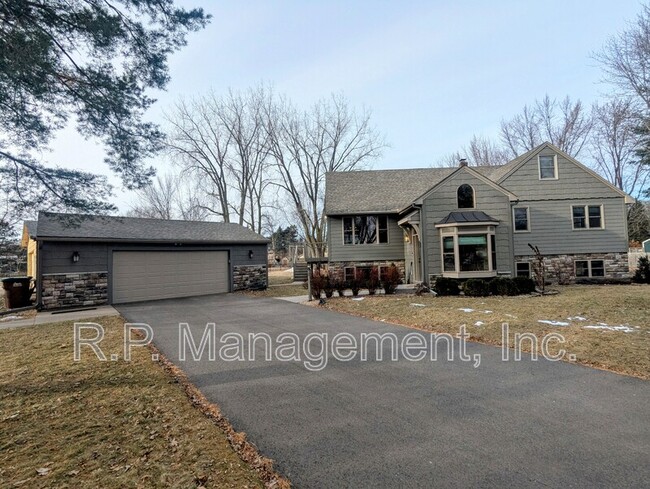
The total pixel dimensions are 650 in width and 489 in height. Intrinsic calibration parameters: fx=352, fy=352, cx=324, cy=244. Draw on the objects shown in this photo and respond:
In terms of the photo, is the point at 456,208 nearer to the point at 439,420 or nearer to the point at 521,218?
the point at 521,218

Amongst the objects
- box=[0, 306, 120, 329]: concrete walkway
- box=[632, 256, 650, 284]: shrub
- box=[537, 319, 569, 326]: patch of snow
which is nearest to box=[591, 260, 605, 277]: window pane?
box=[632, 256, 650, 284]: shrub

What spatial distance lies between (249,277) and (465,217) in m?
10.6

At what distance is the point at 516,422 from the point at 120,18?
290 inches

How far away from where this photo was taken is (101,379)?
476 cm

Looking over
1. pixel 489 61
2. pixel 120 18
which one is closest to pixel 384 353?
pixel 120 18

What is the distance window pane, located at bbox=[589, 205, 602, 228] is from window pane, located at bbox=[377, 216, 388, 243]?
9193mm

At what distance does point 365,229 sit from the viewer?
1728 cm

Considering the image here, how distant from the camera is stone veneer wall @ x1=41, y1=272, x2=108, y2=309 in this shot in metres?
12.6

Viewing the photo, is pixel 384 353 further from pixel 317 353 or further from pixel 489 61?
pixel 489 61

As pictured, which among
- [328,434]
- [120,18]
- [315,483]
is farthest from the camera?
[120,18]

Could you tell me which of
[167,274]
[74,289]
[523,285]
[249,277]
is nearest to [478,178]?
[523,285]

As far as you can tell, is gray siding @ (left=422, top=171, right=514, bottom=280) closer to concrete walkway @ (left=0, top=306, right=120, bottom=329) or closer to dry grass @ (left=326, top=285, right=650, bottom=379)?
dry grass @ (left=326, top=285, right=650, bottom=379)

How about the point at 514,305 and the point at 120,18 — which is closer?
the point at 120,18

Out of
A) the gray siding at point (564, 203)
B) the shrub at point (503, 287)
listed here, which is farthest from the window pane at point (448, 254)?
the gray siding at point (564, 203)
